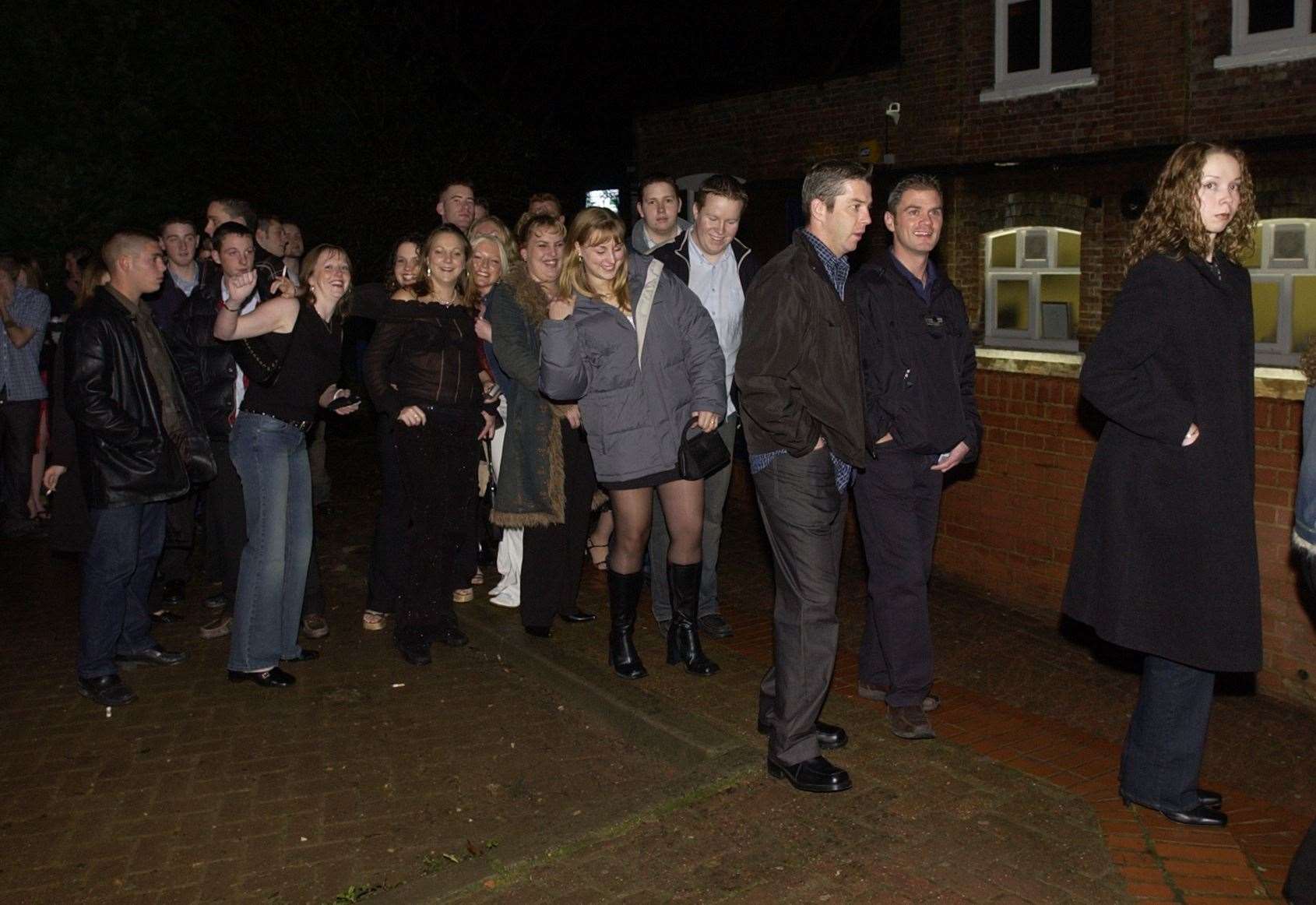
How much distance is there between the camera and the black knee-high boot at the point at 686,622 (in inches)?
238

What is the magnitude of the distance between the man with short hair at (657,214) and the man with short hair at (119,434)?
2579 mm

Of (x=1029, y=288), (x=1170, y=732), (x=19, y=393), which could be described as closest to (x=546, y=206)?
(x=1170, y=732)

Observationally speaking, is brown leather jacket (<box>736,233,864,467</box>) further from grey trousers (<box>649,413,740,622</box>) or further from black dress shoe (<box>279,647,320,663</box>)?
black dress shoe (<box>279,647,320,663</box>)

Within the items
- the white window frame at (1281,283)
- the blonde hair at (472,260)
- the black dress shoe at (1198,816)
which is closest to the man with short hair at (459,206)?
the blonde hair at (472,260)

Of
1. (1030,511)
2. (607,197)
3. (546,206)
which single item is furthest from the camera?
(607,197)

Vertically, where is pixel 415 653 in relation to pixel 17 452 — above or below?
below

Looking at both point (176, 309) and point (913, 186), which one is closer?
point (913, 186)

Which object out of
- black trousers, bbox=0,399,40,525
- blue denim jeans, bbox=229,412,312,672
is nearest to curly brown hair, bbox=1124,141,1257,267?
blue denim jeans, bbox=229,412,312,672

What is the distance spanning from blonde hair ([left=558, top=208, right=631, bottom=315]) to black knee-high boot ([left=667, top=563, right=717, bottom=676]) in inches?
52.2

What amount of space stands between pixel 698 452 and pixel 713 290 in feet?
4.33

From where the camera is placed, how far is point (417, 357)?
6.57 meters

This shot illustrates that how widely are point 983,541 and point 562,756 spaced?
3.34m

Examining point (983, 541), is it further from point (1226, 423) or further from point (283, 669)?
point (283, 669)

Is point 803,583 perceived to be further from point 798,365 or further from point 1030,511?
point 1030,511
